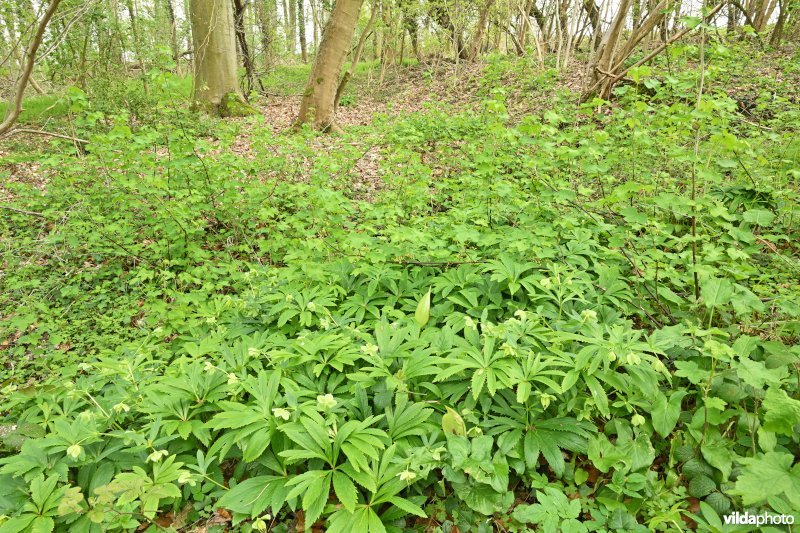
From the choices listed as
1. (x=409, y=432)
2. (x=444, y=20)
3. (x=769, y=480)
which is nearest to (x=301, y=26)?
(x=444, y=20)

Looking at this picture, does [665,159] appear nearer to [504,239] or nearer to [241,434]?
[504,239]

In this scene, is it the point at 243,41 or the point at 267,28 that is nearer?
the point at 243,41

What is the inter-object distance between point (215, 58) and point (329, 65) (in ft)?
9.22

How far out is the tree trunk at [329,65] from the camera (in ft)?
27.3

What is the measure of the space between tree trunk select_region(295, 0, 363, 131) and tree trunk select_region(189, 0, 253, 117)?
1.82 metres

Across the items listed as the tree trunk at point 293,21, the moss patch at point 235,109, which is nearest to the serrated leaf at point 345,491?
the moss patch at point 235,109

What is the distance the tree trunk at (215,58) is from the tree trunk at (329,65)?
5.98 feet

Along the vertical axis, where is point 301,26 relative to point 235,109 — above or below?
above

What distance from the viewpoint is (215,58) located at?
9.22m

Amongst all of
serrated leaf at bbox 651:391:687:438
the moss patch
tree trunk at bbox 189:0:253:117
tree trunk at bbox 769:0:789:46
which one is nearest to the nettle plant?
serrated leaf at bbox 651:391:687:438

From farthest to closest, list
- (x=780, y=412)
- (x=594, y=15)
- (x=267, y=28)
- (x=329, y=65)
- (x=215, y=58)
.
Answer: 1. (x=267, y=28)
2. (x=594, y=15)
3. (x=215, y=58)
4. (x=329, y=65)
5. (x=780, y=412)

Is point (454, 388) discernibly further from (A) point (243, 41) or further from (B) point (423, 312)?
(A) point (243, 41)

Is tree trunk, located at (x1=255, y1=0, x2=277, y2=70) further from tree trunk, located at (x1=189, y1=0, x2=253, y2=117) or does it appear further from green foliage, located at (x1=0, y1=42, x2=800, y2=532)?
green foliage, located at (x1=0, y1=42, x2=800, y2=532)

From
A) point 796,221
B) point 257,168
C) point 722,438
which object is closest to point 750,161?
point 796,221
